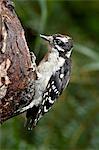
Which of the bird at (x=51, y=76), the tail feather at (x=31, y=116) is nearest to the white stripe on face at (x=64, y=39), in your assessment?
the bird at (x=51, y=76)

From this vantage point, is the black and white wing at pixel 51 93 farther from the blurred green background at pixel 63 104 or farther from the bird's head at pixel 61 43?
the blurred green background at pixel 63 104

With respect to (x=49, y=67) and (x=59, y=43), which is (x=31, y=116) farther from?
(x=59, y=43)

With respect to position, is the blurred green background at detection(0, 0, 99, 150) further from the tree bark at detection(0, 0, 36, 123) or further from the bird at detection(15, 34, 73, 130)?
the tree bark at detection(0, 0, 36, 123)

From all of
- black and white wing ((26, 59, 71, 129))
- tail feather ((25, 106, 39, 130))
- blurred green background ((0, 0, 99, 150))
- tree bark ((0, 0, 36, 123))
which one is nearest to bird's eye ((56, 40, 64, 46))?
black and white wing ((26, 59, 71, 129))

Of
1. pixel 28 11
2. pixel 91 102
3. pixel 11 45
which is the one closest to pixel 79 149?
pixel 91 102

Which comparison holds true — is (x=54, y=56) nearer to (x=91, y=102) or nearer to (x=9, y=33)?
(x=9, y=33)

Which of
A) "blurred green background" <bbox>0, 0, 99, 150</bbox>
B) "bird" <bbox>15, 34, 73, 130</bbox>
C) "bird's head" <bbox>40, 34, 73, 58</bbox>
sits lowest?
"blurred green background" <bbox>0, 0, 99, 150</bbox>
